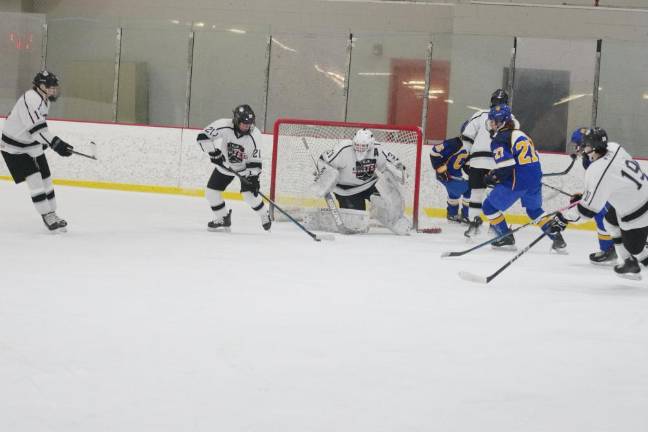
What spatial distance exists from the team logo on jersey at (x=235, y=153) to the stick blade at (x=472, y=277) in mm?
2183

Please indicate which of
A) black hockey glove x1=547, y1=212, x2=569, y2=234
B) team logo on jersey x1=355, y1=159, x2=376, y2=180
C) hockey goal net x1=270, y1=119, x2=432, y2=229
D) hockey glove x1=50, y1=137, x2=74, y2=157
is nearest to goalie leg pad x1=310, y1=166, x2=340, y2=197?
team logo on jersey x1=355, y1=159, x2=376, y2=180

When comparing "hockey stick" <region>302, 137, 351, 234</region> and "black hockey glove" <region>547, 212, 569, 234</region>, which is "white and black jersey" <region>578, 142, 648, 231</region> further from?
"hockey stick" <region>302, 137, 351, 234</region>

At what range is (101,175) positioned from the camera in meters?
9.40

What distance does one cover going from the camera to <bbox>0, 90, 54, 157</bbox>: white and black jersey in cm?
568

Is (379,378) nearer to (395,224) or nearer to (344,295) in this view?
(344,295)

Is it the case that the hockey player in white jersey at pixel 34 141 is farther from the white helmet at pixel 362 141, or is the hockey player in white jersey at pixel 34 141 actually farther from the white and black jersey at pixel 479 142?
the white and black jersey at pixel 479 142

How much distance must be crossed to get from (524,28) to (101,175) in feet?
16.1

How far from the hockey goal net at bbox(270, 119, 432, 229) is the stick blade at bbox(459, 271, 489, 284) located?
107 inches

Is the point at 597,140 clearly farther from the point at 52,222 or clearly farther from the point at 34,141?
the point at 34,141

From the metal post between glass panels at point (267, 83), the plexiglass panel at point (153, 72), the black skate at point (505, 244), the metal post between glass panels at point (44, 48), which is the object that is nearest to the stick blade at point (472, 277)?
the black skate at point (505, 244)

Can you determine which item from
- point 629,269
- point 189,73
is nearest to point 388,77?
point 189,73

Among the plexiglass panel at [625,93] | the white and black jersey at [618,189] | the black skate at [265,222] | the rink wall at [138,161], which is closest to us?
the white and black jersey at [618,189]

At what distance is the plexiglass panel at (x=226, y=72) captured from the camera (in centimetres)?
962

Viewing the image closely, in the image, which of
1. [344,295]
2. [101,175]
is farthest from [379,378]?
[101,175]
